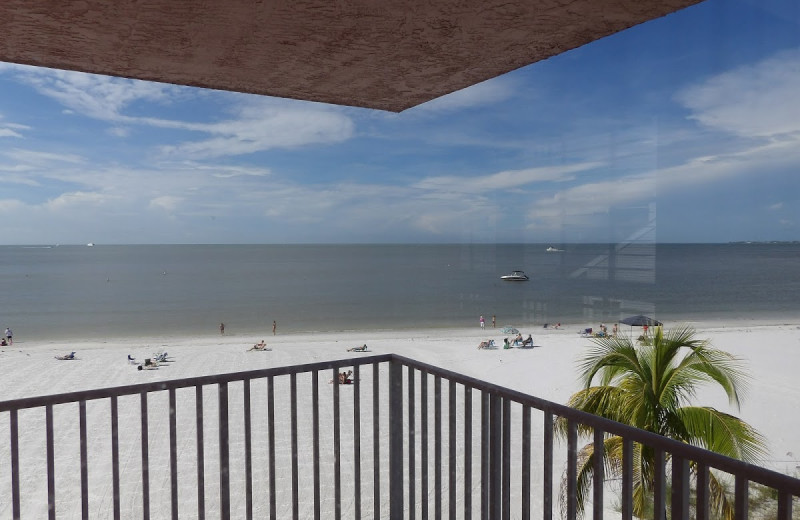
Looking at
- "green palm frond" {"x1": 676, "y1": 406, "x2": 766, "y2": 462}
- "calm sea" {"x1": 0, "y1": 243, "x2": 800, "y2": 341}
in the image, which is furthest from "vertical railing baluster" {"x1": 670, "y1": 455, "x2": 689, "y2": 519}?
"calm sea" {"x1": 0, "y1": 243, "x2": 800, "y2": 341}

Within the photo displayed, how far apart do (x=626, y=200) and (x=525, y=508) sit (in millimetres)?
23558

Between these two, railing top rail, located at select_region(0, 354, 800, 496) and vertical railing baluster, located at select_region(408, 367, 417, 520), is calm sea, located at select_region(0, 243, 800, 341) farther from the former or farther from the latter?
railing top rail, located at select_region(0, 354, 800, 496)

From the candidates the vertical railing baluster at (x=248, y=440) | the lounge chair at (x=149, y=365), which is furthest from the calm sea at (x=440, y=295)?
the vertical railing baluster at (x=248, y=440)

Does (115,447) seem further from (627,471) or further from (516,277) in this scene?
(516,277)

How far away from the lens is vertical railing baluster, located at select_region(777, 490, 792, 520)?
0.98 meters

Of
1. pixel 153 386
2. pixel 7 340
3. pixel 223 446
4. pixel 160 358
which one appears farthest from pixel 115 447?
pixel 7 340

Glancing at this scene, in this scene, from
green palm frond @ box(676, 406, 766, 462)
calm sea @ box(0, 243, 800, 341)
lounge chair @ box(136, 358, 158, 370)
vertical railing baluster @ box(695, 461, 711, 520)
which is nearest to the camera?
vertical railing baluster @ box(695, 461, 711, 520)

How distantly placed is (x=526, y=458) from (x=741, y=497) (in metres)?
0.66

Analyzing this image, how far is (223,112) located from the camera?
141 feet

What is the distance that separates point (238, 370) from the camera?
358 inches

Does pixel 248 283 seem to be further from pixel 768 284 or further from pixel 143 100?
pixel 768 284

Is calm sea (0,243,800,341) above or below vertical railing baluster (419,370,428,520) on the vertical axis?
below

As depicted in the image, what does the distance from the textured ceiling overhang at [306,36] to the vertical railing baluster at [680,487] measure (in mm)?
1198

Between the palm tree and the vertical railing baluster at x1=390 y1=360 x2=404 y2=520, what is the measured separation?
119 inches
